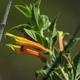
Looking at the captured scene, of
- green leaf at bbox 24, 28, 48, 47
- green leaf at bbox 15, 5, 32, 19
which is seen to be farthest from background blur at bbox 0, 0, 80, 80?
green leaf at bbox 24, 28, 48, 47

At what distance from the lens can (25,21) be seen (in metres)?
4.51

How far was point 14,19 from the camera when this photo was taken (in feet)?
15.9

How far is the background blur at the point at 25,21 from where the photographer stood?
14.5ft

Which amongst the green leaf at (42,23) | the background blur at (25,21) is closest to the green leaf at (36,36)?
the green leaf at (42,23)

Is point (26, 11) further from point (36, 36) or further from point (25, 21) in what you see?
point (25, 21)

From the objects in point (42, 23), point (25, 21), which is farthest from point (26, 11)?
point (25, 21)

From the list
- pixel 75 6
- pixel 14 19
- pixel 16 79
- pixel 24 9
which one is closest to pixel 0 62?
pixel 16 79

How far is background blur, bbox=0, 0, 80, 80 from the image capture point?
442cm

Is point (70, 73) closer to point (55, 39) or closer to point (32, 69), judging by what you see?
point (55, 39)

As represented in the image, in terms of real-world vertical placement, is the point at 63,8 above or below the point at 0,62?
above

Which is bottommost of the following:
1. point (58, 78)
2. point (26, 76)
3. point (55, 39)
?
point (26, 76)

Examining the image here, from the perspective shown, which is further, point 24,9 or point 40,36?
point 24,9

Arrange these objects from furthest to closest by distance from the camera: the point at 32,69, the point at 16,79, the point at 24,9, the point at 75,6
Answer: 1. the point at 75,6
2. the point at 32,69
3. the point at 16,79
4. the point at 24,9

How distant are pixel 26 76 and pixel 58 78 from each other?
10.9 feet
